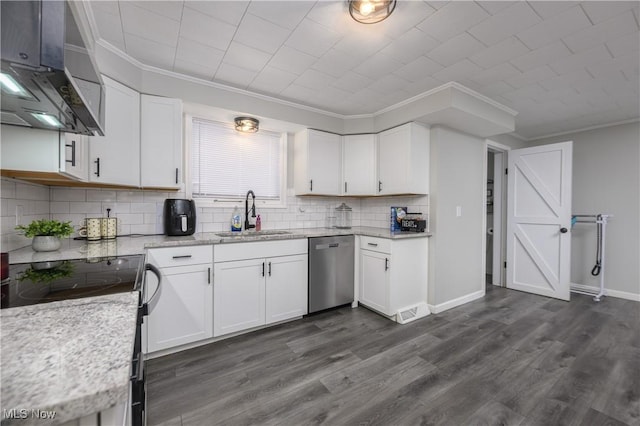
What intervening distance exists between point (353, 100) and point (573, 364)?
121 inches

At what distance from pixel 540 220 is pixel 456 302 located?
5.94 ft

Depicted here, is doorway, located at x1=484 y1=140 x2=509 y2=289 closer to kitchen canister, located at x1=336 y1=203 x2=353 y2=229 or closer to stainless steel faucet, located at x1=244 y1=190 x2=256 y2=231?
kitchen canister, located at x1=336 y1=203 x2=353 y2=229

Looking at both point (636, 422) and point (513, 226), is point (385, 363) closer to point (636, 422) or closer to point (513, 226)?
point (636, 422)

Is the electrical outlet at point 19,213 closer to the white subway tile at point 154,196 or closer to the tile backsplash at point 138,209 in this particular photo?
the tile backsplash at point 138,209

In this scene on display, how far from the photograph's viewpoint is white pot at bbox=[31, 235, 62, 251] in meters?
1.66

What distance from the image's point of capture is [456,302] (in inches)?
128

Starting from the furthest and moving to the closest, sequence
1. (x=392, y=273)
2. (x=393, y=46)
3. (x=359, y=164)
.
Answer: (x=359, y=164) < (x=392, y=273) < (x=393, y=46)

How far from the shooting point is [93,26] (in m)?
1.77

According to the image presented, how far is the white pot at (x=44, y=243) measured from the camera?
5.45 feet

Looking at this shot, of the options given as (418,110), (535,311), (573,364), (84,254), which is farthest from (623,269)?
(84,254)

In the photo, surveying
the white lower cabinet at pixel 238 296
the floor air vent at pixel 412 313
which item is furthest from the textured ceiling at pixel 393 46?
the floor air vent at pixel 412 313

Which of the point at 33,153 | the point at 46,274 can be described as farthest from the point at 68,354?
the point at 33,153

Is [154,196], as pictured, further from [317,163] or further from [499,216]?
[499,216]

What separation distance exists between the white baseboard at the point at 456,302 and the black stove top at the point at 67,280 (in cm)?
291
